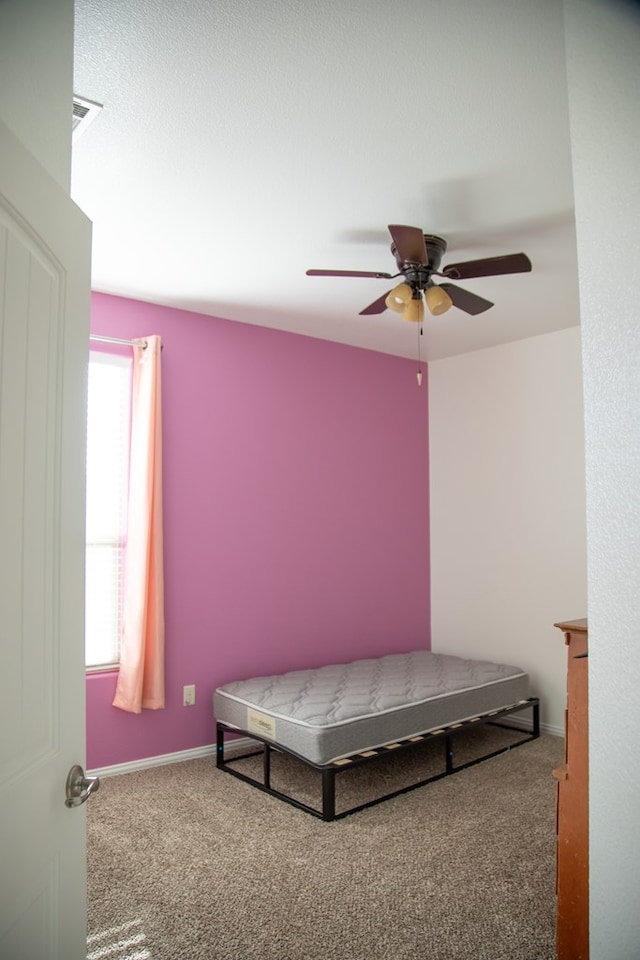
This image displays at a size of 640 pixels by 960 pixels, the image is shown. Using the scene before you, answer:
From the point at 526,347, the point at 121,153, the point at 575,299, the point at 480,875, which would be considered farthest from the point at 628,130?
the point at 526,347

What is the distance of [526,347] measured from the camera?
15.5 feet

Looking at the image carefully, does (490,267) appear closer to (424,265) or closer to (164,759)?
(424,265)

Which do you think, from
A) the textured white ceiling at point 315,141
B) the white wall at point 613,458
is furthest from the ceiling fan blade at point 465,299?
the white wall at point 613,458

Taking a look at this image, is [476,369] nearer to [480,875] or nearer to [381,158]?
[381,158]

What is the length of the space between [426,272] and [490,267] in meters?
0.26

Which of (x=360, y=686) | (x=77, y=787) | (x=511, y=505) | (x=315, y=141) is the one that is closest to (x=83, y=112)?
(x=315, y=141)

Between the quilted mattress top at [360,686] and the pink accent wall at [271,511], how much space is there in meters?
0.29

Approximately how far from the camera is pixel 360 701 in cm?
344

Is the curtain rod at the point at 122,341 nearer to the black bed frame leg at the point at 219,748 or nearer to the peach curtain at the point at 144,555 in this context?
the peach curtain at the point at 144,555

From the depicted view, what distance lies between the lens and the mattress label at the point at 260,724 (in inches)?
130

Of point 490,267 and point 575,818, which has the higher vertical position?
point 490,267

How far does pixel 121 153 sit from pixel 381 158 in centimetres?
92

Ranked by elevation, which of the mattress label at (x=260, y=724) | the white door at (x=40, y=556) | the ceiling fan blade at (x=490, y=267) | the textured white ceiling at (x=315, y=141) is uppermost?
the textured white ceiling at (x=315, y=141)

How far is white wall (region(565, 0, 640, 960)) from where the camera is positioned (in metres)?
1.01
